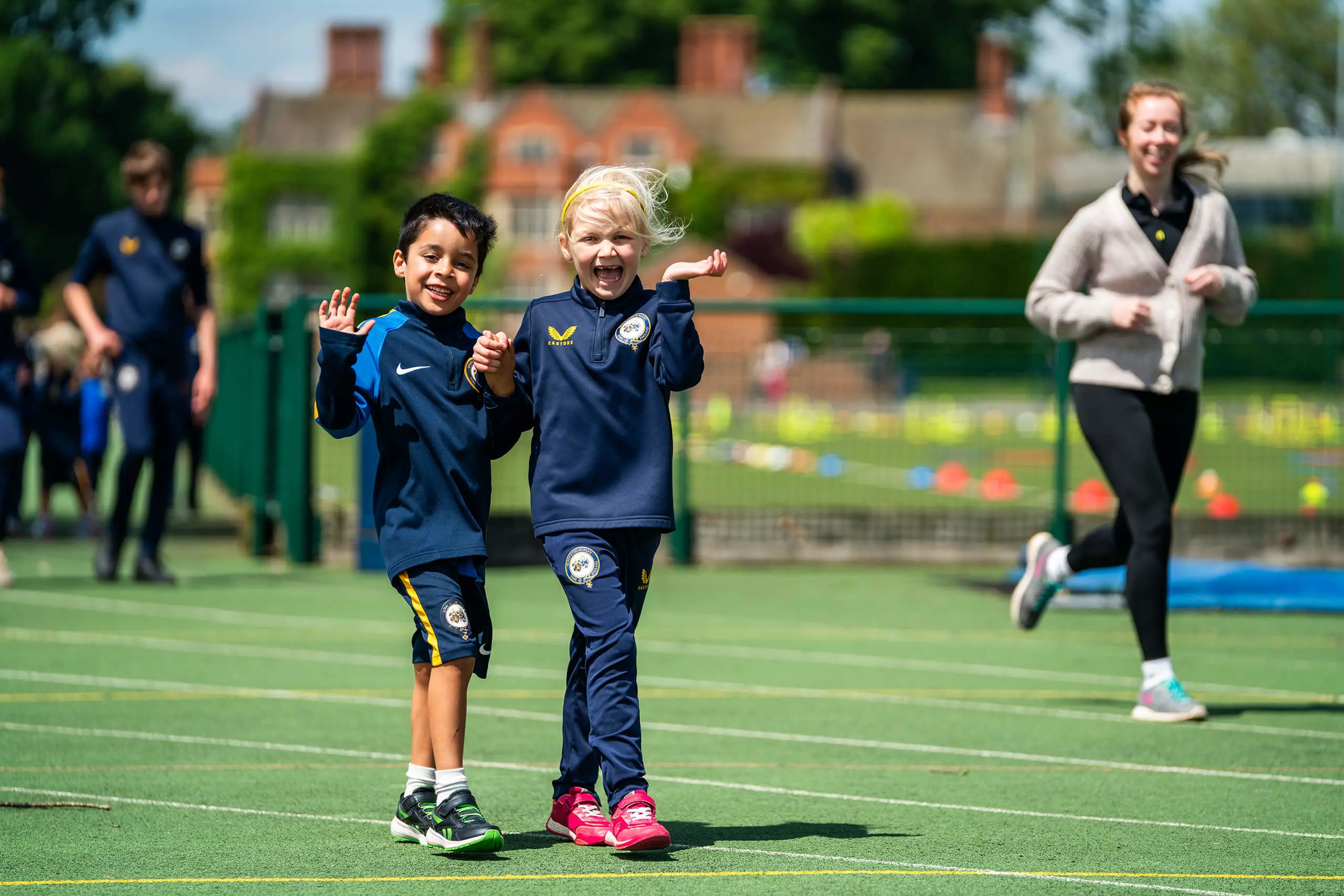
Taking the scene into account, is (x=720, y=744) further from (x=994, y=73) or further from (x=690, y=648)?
(x=994, y=73)

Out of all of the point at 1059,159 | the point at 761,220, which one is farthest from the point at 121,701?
the point at 1059,159

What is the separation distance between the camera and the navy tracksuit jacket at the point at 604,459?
15.3 feet

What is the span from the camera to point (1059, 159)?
81.6 metres

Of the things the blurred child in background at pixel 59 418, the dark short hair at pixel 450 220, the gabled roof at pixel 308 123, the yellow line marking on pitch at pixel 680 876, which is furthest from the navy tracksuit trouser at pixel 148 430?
the gabled roof at pixel 308 123

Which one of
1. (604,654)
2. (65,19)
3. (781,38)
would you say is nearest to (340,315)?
(604,654)

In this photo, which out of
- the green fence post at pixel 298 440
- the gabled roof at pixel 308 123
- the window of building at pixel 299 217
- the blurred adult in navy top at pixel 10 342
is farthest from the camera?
the gabled roof at pixel 308 123

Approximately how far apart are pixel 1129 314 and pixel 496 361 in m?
2.89

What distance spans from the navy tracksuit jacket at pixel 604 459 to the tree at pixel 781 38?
236 ft

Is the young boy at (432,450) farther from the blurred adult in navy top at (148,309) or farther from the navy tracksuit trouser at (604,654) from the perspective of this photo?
the blurred adult in navy top at (148,309)

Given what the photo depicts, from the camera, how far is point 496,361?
463cm

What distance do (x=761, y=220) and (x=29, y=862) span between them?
7095 centimetres

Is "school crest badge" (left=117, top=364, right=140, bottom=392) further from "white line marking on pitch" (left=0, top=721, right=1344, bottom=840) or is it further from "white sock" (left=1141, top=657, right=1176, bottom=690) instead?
"white sock" (left=1141, top=657, right=1176, bottom=690)

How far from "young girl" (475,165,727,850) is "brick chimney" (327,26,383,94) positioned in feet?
278

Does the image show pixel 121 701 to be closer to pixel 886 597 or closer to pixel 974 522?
pixel 886 597
